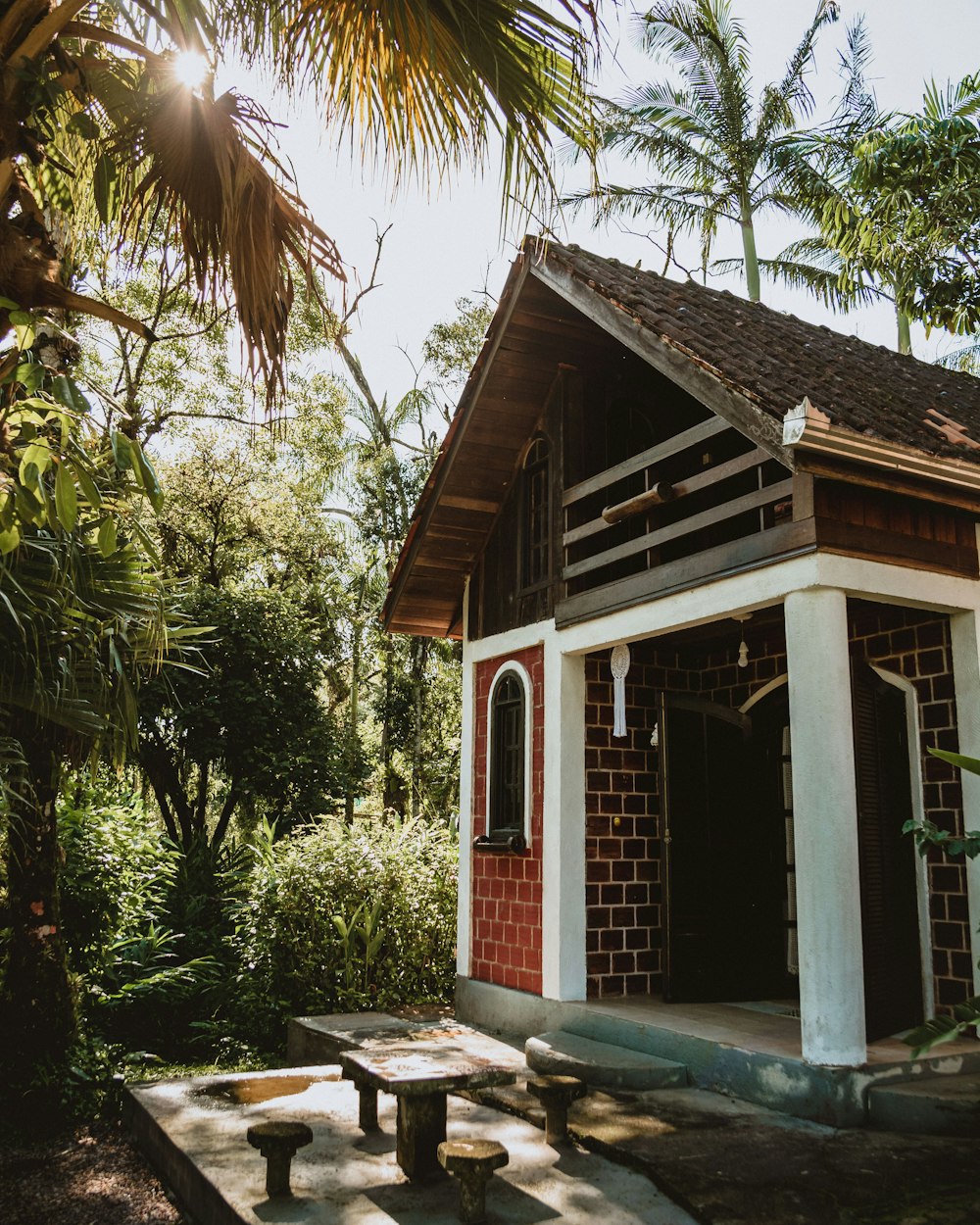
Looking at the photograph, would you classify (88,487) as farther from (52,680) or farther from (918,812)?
(918,812)

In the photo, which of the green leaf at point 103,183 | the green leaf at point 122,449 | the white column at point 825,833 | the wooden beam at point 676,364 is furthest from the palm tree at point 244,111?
the white column at point 825,833

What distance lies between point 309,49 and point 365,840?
7.87 metres

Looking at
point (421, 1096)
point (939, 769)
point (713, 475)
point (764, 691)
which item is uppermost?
point (713, 475)

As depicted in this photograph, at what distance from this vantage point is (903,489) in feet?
19.4

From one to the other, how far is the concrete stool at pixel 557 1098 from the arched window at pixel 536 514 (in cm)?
436

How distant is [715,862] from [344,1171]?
3.95 meters

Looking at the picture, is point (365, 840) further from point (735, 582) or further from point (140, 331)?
point (140, 331)

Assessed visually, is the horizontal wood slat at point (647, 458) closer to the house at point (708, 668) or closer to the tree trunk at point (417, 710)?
the house at point (708, 668)

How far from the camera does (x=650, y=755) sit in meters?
8.43

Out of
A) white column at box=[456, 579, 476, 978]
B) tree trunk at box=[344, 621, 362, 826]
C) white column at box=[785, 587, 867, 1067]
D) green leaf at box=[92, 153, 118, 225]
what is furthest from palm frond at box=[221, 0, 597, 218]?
tree trunk at box=[344, 621, 362, 826]

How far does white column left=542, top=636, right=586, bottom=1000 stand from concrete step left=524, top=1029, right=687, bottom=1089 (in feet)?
2.48

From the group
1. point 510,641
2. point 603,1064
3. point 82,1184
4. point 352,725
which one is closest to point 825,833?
point 603,1064

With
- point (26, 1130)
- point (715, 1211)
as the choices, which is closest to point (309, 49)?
point (715, 1211)

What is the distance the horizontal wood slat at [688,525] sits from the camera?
238 inches
